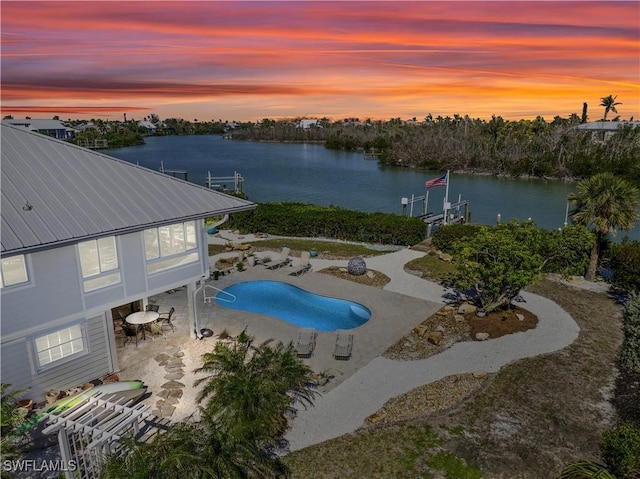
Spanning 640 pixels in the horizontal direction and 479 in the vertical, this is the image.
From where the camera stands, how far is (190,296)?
669 inches

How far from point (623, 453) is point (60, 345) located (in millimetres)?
14730

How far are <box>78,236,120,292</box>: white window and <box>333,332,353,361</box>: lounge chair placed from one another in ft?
25.3

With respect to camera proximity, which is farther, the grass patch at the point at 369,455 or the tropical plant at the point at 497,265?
the tropical plant at the point at 497,265

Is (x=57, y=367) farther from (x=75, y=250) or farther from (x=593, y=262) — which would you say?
(x=593, y=262)

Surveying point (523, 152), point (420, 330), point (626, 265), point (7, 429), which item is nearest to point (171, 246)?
point (7, 429)

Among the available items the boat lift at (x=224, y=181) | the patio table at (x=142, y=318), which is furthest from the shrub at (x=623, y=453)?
the boat lift at (x=224, y=181)

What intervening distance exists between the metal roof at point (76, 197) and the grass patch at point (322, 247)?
515 inches

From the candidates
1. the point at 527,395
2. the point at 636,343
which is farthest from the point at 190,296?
the point at 636,343

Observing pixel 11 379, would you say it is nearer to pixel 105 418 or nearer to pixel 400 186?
pixel 105 418

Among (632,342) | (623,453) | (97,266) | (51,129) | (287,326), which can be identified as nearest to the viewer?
(623,453)

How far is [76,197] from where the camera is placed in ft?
44.0

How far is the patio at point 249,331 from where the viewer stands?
1442cm

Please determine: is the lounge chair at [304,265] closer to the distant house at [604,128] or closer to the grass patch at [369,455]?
the grass patch at [369,455]

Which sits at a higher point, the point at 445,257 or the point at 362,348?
the point at 445,257
